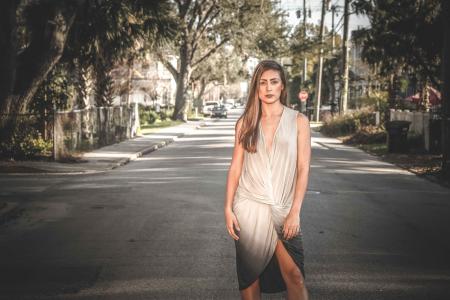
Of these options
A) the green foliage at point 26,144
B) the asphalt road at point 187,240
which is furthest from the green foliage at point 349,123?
the asphalt road at point 187,240

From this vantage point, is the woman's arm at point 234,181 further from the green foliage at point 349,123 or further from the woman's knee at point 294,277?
the green foliage at point 349,123

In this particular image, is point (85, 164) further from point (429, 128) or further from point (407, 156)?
point (429, 128)

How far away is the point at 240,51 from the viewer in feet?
183

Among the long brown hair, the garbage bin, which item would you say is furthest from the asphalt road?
the garbage bin

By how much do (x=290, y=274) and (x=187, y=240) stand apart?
410 centimetres

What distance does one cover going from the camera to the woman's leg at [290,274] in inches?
169

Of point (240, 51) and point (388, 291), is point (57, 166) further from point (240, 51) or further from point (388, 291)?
point (240, 51)

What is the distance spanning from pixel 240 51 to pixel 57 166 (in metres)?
39.1

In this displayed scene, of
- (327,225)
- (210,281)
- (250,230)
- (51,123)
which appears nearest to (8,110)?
(51,123)

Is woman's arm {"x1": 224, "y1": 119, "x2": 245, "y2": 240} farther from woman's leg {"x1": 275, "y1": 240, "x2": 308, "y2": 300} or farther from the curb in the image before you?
the curb

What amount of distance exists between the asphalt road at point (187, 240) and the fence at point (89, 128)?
490cm

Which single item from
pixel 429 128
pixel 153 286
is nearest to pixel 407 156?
pixel 429 128

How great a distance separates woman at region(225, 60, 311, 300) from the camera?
4234 mm

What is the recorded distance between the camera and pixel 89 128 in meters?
25.2
